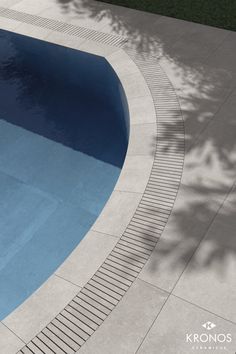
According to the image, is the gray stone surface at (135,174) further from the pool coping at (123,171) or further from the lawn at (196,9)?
the lawn at (196,9)

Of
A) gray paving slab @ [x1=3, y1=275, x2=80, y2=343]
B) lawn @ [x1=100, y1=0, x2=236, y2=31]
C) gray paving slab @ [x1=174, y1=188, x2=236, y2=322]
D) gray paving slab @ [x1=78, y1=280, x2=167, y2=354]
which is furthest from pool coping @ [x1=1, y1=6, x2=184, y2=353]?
lawn @ [x1=100, y1=0, x2=236, y2=31]

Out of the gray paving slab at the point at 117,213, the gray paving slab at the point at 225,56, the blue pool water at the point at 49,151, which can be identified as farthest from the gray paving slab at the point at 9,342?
the gray paving slab at the point at 225,56

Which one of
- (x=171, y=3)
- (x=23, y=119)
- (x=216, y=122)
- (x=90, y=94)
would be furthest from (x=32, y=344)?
(x=171, y=3)

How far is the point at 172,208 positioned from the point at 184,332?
2.51m

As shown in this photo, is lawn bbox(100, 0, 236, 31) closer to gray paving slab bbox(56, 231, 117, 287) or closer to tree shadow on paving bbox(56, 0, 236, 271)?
tree shadow on paving bbox(56, 0, 236, 271)

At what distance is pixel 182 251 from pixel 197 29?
868 centimetres

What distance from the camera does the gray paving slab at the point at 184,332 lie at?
19.1 ft

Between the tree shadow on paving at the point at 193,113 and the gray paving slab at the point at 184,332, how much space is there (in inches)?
33.6

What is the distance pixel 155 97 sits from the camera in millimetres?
10531

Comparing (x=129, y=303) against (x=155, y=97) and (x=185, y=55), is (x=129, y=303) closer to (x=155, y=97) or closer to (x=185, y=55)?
(x=155, y=97)

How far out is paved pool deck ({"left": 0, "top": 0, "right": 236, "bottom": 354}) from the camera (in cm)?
614
